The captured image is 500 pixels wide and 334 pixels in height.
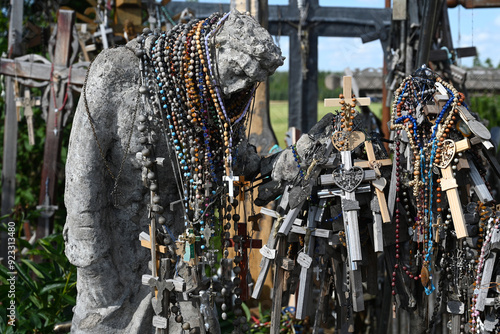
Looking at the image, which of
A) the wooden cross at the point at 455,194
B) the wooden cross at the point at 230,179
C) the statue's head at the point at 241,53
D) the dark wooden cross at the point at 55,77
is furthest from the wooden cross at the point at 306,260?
the dark wooden cross at the point at 55,77

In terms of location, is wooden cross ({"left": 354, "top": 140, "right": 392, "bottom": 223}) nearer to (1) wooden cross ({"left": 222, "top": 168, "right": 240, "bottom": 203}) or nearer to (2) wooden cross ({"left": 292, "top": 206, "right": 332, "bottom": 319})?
(2) wooden cross ({"left": 292, "top": 206, "right": 332, "bottom": 319})

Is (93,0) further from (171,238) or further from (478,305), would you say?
(478,305)

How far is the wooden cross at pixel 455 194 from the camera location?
108 inches

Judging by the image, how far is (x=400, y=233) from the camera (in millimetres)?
3006

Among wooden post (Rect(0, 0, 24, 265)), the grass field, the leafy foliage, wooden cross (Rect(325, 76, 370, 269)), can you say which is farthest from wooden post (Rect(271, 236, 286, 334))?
the grass field

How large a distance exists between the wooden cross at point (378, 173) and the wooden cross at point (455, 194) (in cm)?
29

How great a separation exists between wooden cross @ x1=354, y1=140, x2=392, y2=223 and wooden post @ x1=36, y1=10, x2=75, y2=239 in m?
3.07

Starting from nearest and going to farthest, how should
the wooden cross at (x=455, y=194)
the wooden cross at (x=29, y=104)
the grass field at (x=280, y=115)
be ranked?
the wooden cross at (x=455, y=194), the wooden cross at (x=29, y=104), the grass field at (x=280, y=115)

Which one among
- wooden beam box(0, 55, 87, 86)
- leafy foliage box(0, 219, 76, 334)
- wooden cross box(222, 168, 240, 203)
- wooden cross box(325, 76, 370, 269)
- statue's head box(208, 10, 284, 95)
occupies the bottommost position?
leafy foliage box(0, 219, 76, 334)

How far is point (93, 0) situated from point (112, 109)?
3.83m

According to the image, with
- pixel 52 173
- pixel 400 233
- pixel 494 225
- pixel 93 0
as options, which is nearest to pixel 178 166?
pixel 400 233

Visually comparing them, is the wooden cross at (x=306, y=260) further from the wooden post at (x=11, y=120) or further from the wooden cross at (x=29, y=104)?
the wooden post at (x=11, y=120)

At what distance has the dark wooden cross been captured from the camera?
493cm

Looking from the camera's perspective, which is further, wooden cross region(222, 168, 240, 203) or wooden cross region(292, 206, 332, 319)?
wooden cross region(292, 206, 332, 319)
